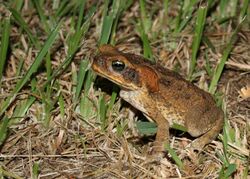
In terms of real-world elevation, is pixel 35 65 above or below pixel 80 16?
below

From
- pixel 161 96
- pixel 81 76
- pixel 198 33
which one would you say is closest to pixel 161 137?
pixel 161 96

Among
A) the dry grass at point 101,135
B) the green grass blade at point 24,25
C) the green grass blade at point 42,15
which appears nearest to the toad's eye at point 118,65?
the dry grass at point 101,135

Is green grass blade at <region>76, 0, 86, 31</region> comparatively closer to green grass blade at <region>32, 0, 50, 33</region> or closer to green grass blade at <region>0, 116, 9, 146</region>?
green grass blade at <region>32, 0, 50, 33</region>

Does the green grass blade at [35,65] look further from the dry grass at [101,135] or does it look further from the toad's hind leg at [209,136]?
the toad's hind leg at [209,136]

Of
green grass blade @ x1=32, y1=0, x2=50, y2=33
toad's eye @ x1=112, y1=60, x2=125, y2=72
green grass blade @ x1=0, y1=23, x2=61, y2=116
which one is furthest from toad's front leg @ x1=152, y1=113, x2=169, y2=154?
green grass blade @ x1=32, y1=0, x2=50, y2=33

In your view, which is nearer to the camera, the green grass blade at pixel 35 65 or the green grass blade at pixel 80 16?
the green grass blade at pixel 35 65

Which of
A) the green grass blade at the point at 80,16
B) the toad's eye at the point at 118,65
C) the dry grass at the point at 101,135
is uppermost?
the green grass blade at the point at 80,16

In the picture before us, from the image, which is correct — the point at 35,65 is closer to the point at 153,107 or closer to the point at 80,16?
the point at 80,16

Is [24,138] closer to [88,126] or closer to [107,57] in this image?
[88,126]
